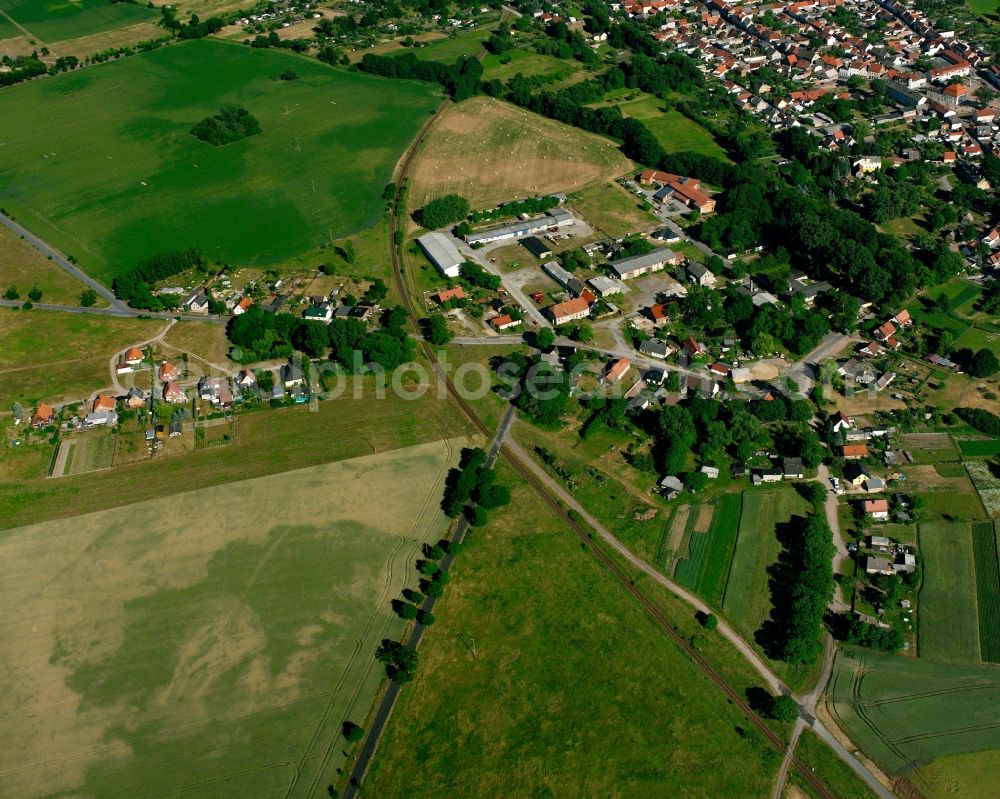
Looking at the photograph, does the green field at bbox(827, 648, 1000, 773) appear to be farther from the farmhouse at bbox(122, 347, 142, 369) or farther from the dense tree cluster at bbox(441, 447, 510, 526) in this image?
the farmhouse at bbox(122, 347, 142, 369)

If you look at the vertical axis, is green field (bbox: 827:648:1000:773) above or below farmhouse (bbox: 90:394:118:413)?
above

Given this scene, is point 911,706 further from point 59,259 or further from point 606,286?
point 59,259

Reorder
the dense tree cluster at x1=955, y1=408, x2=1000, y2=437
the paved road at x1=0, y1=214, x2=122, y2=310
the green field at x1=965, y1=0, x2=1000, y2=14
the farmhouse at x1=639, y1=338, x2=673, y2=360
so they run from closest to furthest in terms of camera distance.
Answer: the dense tree cluster at x1=955, y1=408, x2=1000, y2=437, the farmhouse at x1=639, y1=338, x2=673, y2=360, the paved road at x1=0, y1=214, x2=122, y2=310, the green field at x1=965, y1=0, x2=1000, y2=14

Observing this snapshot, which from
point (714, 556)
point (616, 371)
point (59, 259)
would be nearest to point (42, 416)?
point (59, 259)

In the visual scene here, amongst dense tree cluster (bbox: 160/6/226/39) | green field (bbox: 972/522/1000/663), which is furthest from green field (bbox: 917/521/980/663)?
dense tree cluster (bbox: 160/6/226/39)

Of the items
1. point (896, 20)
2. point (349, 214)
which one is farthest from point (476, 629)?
point (896, 20)

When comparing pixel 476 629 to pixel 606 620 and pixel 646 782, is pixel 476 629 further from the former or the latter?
pixel 646 782

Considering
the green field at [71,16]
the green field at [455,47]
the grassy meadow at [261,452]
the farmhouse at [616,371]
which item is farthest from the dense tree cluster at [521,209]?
the green field at [71,16]
